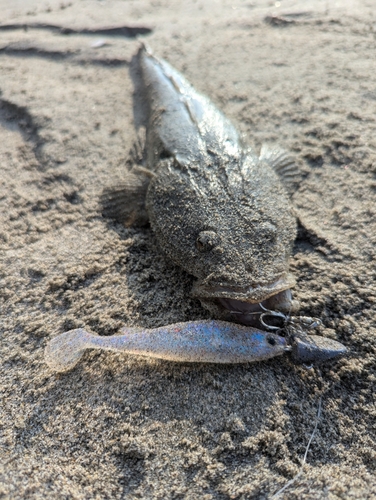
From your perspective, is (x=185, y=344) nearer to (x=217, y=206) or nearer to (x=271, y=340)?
(x=271, y=340)

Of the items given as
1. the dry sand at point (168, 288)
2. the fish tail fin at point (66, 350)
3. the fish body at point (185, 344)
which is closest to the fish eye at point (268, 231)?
the dry sand at point (168, 288)

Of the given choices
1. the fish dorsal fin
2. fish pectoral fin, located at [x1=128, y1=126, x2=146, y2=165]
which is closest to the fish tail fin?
fish pectoral fin, located at [x1=128, y1=126, x2=146, y2=165]

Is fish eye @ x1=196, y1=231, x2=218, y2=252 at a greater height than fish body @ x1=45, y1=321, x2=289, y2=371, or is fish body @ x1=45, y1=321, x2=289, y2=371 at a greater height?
fish eye @ x1=196, y1=231, x2=218, y2=252

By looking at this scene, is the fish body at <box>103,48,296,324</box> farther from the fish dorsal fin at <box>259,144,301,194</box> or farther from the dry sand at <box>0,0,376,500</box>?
the dry sand at <box>0,0,376,500</box>

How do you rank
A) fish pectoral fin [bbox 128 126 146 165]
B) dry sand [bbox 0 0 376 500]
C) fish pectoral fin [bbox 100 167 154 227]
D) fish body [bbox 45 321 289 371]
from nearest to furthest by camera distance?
1. dry sand [bbox 0 0 376 500]
2. fish body [bbox 45 321 289 371]
3. fish pectoral fin [bbox 100 167 154 227]
4. fish pectoral fin [bbox 128 126 146 165]

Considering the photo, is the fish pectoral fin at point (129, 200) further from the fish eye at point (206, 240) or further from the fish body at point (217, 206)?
the fish eye at point (206, 240)

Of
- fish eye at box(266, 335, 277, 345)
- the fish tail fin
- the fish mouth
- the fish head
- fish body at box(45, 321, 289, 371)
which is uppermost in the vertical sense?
the fish head
